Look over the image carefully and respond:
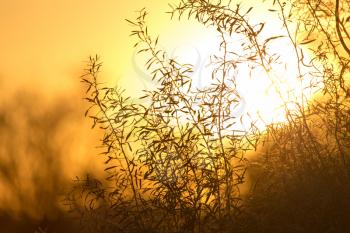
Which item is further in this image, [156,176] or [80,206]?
[80,206]

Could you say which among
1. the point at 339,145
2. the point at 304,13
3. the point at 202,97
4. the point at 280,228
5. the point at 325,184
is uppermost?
the point at 304,13

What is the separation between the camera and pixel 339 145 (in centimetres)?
657

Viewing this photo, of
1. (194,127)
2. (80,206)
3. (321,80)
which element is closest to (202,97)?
(194,127)

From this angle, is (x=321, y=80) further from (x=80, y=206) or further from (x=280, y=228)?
(x=80, y=206)

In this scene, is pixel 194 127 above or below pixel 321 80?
below

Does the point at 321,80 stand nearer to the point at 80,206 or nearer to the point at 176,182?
the point at 176,182

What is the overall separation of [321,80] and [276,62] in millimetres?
666

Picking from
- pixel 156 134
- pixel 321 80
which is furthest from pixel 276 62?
pixel 156 134

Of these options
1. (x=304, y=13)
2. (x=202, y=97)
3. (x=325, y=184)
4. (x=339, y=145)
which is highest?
(x=304, y=13)

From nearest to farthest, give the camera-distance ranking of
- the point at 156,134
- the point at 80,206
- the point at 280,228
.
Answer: the point at 280,228 < the point at 156,134 < the point at 80,206

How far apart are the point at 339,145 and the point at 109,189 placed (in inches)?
105

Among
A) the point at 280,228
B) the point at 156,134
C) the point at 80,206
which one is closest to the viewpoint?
the point at 280,228

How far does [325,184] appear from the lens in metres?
6.51

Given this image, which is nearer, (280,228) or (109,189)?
(280,228)
